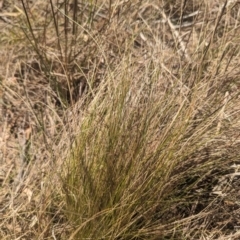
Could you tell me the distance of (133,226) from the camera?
5.69 feet

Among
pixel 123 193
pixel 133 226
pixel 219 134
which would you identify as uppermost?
pixel 219 134

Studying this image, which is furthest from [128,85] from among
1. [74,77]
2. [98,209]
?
[74,77]

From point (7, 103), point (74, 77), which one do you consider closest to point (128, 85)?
point (74, 77)

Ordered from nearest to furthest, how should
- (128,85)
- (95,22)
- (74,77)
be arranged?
(128,85)
(74,77)
(95,22)

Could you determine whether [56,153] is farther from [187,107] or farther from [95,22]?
[95,22]

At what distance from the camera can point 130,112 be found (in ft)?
5.74

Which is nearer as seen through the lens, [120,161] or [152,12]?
[120,161]

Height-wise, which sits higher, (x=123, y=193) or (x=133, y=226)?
(x=123, y=193)

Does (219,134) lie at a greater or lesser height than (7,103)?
greater

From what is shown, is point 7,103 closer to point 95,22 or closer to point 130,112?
point 95,22

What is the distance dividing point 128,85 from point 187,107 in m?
0.20

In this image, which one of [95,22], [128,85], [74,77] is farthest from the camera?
[95,22]

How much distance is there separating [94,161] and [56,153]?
0.21m

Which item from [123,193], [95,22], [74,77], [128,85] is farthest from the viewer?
[95,22]
